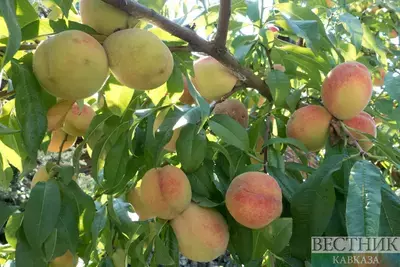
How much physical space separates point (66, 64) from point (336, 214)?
1.68 ft

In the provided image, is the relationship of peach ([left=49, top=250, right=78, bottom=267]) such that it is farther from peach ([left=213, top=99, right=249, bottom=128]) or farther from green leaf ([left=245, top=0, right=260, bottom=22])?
green leaf ([left=245, top=0, right=260, bottom=22])

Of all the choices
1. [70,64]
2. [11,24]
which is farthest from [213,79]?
[11,24]

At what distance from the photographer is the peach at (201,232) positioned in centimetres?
92

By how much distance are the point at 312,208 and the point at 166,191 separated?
0.26 meters

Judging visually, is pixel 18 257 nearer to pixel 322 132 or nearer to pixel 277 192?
pixel 277 192

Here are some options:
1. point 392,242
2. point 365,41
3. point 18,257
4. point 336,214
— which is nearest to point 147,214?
point 18,257

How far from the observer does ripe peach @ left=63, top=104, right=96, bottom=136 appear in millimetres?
1039

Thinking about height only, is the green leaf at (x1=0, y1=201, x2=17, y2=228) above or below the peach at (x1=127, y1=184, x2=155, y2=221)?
above

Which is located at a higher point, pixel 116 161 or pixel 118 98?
pixel 118 98

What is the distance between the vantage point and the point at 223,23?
33.4 inches

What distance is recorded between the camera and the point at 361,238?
667 millimetres

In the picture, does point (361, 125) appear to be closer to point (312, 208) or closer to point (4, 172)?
point (312, 208)

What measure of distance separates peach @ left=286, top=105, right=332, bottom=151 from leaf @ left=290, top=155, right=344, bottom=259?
6.3 inches

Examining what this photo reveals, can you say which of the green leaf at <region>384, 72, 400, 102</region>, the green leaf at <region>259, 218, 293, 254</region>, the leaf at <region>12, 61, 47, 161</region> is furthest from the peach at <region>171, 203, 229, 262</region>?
the green leaf at <region>384, 72, 400, 102</region>
